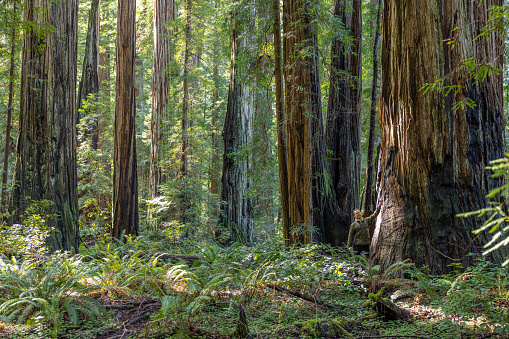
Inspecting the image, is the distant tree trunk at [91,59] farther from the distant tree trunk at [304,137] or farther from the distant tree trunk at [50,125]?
the distant tree trunk at [304,137]

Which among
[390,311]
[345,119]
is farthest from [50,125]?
[390,311]

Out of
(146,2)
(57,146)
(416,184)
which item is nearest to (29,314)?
(416,184)

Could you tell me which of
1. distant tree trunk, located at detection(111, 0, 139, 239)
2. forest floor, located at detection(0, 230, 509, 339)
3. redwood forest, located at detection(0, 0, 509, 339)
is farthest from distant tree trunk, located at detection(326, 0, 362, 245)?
distant tree trunk, located at detection(111, 0, 139, 239)

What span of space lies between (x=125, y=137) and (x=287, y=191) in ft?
18.7

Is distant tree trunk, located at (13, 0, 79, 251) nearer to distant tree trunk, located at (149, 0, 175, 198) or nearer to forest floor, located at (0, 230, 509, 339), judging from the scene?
forest floor, located at (0, 230, 509, 339)

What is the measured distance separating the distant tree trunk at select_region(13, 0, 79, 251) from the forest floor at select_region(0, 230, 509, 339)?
296cm

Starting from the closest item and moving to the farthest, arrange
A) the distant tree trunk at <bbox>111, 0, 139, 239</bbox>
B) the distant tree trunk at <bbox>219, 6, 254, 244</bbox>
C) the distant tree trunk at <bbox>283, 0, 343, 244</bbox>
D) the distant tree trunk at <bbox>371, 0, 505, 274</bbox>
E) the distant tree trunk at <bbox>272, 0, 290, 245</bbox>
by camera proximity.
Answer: the distant tree trunk at <bbox>371, 0, 505, 274</bbox> < the distant tree trunk at <bbox>283, 0, 343, 244</bbox> < the distant tree trunk at <bbox>272, 0, 290, 245</bbox> < the distant tree trunk at <bbox>111, 0, 139, 239</bbox> < the distant tree trunk at <bbox>219, 6, 254, 244</bbox>

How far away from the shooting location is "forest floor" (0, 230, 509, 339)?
2879 millimetres

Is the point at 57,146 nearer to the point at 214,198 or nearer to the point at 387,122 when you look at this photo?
the point at 214,198

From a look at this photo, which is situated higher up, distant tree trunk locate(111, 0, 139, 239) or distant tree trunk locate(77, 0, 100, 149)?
distant tree trunk locate(77, 0, 100, 149)

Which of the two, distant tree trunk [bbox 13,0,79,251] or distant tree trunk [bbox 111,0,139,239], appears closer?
distant tree trunk [bbox 13,0,79,251]

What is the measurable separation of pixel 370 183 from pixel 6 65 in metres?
11.6

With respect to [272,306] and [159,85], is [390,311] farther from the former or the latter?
[159,85]

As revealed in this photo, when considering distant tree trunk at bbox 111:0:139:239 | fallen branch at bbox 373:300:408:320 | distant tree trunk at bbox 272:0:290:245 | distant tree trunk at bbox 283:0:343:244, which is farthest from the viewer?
distant tree trunk at bbox 111:0:139:239
